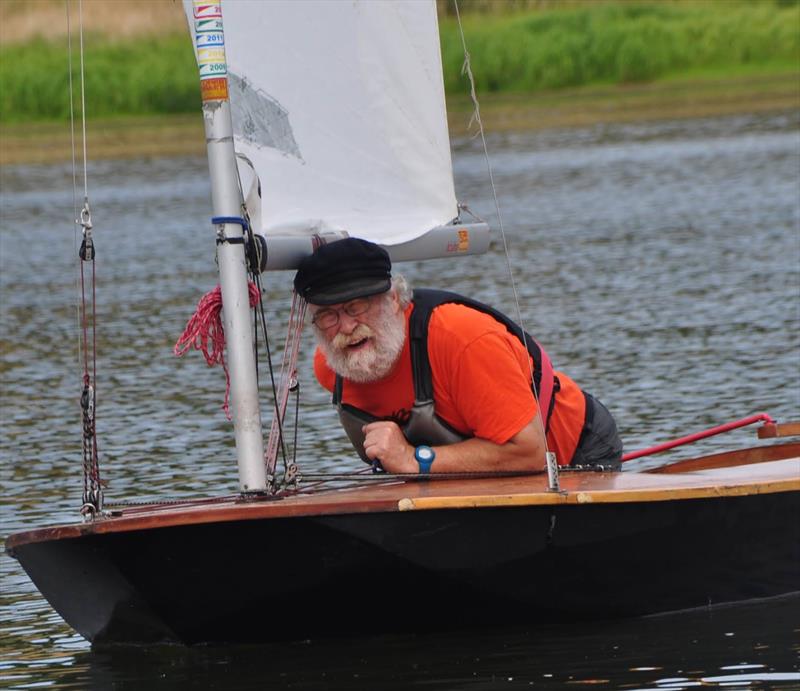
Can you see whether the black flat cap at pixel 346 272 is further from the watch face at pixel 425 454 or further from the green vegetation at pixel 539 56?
the green vegetation at pixel 539 56

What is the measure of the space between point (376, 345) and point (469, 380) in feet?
1.11

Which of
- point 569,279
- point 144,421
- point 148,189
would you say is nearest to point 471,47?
point 148,189

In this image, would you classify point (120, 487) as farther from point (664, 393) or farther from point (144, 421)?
point (664, 393)

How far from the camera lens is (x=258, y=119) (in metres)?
7.34

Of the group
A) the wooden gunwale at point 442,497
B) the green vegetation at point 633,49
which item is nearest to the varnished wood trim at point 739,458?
the wooden gunwale at point 442,497

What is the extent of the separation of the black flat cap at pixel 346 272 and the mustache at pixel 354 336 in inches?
4.6

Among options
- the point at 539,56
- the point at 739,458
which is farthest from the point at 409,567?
the point at 539,56

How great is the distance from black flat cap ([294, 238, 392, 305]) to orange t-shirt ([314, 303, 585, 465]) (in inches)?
9.2

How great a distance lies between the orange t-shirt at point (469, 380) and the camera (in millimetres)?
6969

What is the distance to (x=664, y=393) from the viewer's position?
12.4 m

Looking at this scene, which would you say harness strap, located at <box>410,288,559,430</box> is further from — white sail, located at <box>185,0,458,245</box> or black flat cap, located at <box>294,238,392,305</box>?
white sail, located at <box>185,0,458,245</box>

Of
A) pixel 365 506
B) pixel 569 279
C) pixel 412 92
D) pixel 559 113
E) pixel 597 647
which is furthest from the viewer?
pixel 559 113

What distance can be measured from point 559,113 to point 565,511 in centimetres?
3646

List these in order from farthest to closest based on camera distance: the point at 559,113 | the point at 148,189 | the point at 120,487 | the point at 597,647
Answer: the point at 559,113
the point at 148,189
the point at 120,487
the point at 597,647
